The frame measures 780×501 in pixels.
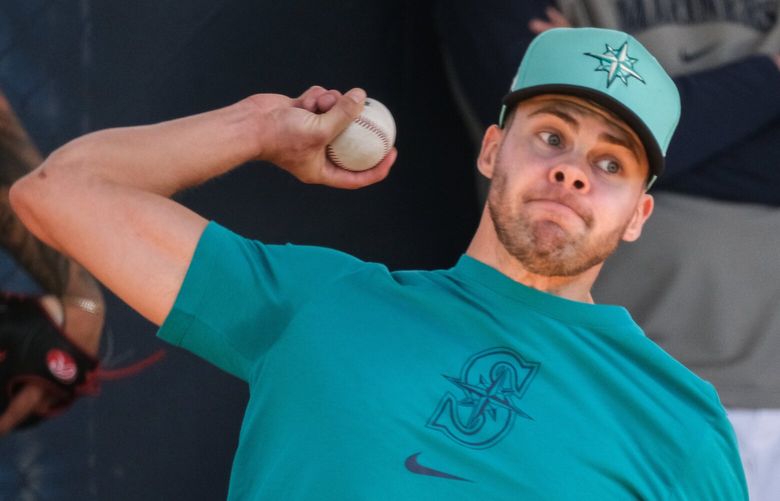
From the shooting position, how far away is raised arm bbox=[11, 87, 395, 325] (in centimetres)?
207

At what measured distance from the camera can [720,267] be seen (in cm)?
330

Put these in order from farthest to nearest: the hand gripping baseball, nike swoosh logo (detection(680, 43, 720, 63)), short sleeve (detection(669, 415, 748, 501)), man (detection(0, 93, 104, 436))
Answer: nike swoosh logo (detection(680, 43, 720, 63)) → man (detection(0, 93, 104, 436)) → the hand gripping baseball → short sleeve (detection(669, 415, 748, 501))

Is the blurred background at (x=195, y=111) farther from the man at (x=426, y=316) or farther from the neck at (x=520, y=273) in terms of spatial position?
the neck at (x=520, y=273)

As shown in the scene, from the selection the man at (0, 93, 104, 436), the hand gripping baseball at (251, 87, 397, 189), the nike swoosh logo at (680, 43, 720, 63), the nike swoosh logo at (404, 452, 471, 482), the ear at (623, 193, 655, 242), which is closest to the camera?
the nike swoosh logo at (404, 452, 471, 482)

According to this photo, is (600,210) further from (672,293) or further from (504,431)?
(672,293)

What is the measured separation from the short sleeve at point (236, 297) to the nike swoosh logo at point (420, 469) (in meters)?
0.32

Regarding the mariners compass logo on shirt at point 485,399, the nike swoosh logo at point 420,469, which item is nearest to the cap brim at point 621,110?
the mariners compass logo on shirt at point 485,399

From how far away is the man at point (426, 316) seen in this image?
206 cm

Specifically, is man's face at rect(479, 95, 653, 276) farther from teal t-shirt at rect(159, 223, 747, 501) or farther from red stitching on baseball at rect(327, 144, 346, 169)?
red stitching on baseball at rect(327, 144, 346, 169)

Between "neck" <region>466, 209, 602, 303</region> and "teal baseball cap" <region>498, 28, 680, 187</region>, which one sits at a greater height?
"teal baseball cap" <region>498, 28, 680, 187</region>

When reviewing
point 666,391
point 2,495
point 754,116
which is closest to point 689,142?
point 754,116

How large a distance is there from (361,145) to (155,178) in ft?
1.31

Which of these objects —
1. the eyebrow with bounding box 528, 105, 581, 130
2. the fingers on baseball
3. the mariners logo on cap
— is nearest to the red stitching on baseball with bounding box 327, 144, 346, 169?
the eyebrow with bounding box 528, 105, 581, 130

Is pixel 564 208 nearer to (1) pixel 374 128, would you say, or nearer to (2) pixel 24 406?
(1) pixel 374 128
